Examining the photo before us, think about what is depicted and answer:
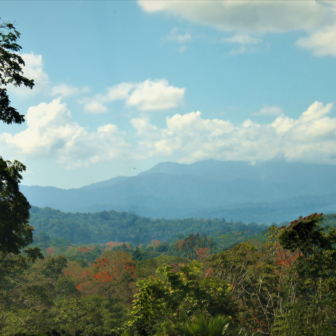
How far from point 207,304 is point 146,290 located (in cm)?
244

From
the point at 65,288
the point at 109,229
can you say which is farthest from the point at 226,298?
the point at 109,229

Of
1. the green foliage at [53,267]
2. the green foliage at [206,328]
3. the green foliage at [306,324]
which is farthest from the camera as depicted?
the green foliage at [53,267]

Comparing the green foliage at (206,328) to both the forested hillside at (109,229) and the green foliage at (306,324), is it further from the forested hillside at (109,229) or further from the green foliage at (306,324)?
the forested hillside at (109,229)

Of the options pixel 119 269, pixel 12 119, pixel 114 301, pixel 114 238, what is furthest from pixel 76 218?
pixel 12 119

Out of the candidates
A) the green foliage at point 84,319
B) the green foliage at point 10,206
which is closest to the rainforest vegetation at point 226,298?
the green foliage at point 84,319

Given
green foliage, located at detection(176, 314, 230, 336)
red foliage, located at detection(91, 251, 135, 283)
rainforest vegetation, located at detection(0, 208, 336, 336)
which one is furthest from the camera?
red foliage, located at detection(91, 251, 135, 283)

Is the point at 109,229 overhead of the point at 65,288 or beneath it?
beneath

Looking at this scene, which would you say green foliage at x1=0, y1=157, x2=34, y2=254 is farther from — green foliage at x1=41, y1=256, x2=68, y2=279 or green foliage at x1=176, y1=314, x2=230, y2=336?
green foliage at x1=41, y1=256, x2=68, y2=279

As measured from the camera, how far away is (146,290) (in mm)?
11305

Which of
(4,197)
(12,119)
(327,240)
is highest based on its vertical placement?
(12,119)

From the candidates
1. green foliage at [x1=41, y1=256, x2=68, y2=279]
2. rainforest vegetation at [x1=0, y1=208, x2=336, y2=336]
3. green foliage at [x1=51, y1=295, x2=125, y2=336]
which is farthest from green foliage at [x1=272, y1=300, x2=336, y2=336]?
green foliage at [x1=41, y1=256, x2=68, y2=279]

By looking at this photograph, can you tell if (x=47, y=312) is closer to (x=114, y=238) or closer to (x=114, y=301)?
(x=114, y=301)

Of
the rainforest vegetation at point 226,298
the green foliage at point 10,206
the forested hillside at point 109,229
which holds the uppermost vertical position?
the green foliage at point 10,206

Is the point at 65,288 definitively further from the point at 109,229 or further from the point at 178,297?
the point at 109,229
